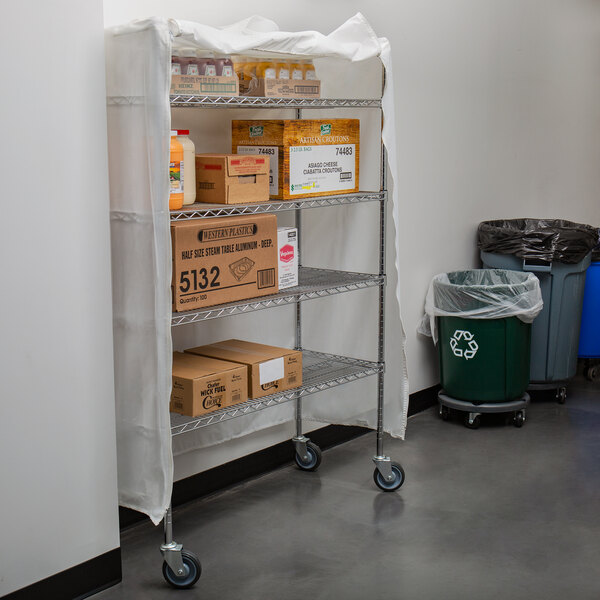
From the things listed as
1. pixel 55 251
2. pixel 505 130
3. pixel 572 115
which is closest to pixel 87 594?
pixel 55 251

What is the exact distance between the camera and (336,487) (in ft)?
11.8

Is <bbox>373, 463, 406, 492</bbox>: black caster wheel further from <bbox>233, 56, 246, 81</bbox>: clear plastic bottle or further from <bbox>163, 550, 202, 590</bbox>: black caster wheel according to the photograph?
<bbox>233, 56, 246, 81</bbox>: clear plastic bottle

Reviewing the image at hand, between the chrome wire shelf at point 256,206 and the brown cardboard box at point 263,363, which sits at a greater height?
the chrome wire shelf at point 256,206

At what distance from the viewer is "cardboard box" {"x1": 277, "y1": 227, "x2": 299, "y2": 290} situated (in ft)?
10.3

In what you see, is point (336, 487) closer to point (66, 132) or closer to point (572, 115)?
point (66, 132)

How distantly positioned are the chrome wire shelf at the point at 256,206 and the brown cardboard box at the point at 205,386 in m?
0.52

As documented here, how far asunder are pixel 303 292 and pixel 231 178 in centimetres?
53

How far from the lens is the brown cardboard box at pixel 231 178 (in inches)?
112

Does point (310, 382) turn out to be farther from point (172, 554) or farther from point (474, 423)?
point (474, 423)

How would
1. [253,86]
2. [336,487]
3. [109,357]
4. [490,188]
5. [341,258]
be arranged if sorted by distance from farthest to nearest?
[490,188] < [341,258] < [336,487] < [253,86] < [109,357]

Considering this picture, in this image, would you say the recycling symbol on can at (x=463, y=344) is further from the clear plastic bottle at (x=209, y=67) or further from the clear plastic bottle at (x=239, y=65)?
the clear plastic bottle at (x=209, y=67)

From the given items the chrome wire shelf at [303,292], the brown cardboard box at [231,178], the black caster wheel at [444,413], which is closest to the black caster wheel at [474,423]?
the black caster wheel at [444,413]

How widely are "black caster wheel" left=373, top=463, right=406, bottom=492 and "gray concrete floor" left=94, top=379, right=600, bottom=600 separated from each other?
0.04 m

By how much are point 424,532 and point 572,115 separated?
12.1ft
